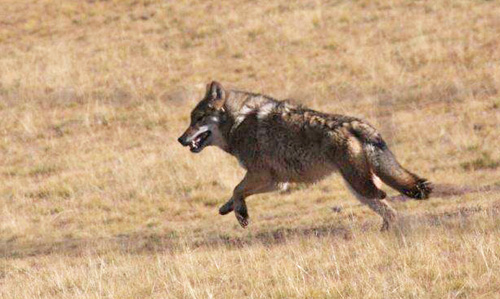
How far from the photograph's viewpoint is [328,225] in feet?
36.1

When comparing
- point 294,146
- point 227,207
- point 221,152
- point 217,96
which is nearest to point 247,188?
point 227,207

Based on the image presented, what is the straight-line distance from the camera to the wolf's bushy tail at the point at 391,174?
884cm

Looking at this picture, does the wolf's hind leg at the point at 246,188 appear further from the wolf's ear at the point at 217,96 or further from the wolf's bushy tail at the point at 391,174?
the wolf's bushy tail at the point at 391,174

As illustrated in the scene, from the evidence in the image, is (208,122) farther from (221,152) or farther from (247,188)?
(221,152)

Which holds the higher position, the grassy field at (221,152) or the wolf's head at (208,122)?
the wolf's head at (208,122)

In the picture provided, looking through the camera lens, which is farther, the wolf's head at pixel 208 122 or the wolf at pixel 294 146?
the wolf's head at pixel 208 122

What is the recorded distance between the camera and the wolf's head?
10.5 metres

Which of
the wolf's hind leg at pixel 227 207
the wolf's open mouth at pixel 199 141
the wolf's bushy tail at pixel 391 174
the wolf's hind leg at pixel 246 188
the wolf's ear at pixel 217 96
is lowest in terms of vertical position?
the wolf's hind leg at pixel 227 207

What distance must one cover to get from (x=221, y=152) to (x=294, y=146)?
677 centimetres

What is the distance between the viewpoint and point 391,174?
29.0 ft

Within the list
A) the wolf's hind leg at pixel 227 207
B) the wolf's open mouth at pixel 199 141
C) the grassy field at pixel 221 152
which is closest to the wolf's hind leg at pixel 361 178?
the grassy field at pixel 221 152

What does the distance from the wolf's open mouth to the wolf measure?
1cm

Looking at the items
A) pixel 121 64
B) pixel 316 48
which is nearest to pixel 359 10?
pixel 316 48

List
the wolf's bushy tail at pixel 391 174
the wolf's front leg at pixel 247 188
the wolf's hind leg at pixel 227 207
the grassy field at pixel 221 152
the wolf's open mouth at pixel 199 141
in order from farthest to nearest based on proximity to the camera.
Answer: the wolf's open mouth at pixel 199 141
the wolf's hind leg at pixel 227 207
the wolf's front leg at pixel 247 188
the wolf's bushy tail at pixel 391 174
the grassy field at pixel 221 152
